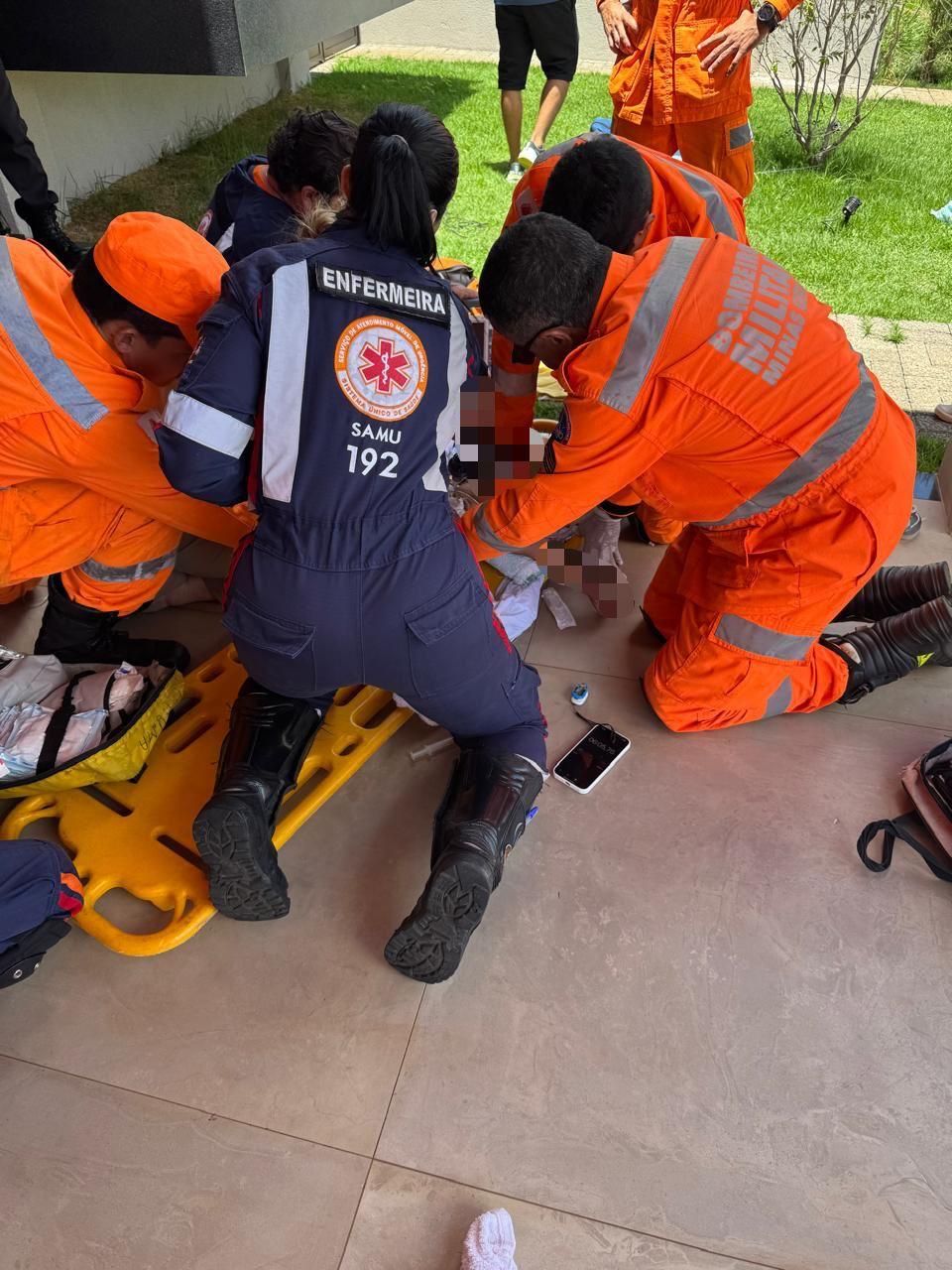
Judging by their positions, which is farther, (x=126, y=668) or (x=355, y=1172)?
(x=126, y=668)

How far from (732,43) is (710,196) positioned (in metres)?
1.39

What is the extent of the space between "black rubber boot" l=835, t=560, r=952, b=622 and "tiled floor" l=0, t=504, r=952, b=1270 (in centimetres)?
68

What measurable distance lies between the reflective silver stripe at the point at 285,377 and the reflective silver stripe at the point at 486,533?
0.50 meters

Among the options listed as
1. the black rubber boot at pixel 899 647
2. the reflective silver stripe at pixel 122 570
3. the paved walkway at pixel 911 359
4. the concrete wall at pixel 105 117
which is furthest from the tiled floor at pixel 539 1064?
the concrete wall at pixel 105 117

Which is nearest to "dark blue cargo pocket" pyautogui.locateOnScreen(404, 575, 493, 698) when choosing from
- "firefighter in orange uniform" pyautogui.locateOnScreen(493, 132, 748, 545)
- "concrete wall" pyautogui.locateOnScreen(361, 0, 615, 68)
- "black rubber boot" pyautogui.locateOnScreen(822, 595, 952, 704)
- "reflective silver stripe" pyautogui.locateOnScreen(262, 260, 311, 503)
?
"reflective silver stripe" pyautogui.locateOnScreen(262, 260, 311, 503)

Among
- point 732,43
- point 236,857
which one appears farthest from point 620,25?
point 236,857

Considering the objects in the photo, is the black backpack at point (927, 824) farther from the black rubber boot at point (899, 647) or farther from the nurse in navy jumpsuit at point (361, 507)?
the nurse in navy jumpsuit at point (361, 507)

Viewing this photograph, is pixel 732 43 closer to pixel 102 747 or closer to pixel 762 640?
pixel 762 640

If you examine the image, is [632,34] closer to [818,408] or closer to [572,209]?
[572,209]

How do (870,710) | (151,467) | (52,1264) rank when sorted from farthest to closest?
(870,710)
(151,467)
(52,1264)

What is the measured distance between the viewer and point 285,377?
1.52 meters

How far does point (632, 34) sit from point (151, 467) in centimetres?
279

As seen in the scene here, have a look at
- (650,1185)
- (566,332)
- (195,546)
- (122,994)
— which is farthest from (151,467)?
(650,1185)

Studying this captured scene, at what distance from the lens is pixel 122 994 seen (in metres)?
1.74
